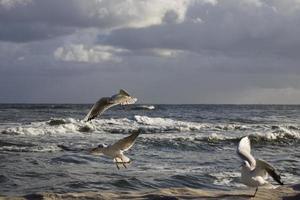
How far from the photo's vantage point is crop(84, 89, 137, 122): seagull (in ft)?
26.2

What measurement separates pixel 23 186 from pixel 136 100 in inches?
172

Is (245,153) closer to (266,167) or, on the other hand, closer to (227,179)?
(266,167)

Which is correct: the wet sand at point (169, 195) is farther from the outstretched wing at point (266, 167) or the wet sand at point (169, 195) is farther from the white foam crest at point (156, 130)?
the white foam crest at point (156, 130)

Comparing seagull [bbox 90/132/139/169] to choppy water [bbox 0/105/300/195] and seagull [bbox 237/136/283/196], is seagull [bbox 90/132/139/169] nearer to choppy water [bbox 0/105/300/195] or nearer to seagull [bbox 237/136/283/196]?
seagull [bbox 237/136/283/196]

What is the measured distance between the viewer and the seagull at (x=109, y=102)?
8.00 meters

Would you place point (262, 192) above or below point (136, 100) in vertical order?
below

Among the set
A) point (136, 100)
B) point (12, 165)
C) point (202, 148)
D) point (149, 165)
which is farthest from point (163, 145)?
point (136, 100)

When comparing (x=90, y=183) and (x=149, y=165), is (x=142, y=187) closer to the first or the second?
(x=90, y=183)

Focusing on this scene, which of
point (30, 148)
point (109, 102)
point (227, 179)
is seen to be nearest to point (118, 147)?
point (109, 102)

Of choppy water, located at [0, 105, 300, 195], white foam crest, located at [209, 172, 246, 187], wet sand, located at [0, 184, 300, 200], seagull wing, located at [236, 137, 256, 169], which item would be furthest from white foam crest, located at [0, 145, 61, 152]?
seagull wing, located at [236, 137, 256, 169]

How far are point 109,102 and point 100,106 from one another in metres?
0.19

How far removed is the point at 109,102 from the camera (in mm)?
8461

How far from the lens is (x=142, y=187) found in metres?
11.4

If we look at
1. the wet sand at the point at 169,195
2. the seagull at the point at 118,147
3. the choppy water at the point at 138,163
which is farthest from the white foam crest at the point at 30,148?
the wet sand at the point at 169,195
